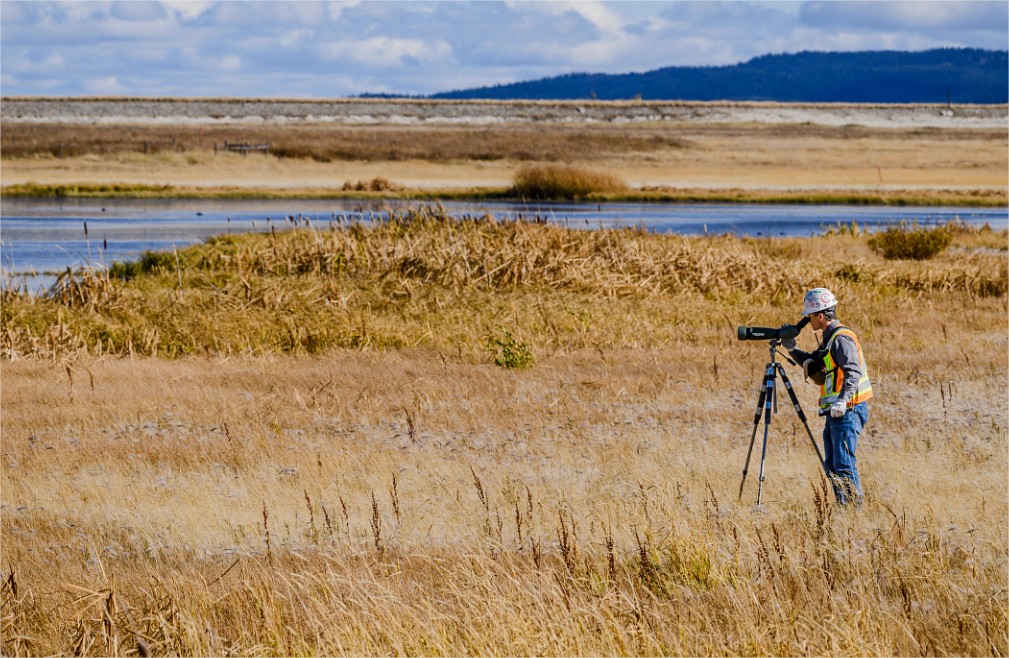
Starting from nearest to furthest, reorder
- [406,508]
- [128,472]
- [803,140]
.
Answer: [406,508]
[128,472]
[803,140]

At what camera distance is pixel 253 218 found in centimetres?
4766

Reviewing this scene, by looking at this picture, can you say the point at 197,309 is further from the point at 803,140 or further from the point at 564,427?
the point at 803,140

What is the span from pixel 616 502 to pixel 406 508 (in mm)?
1935

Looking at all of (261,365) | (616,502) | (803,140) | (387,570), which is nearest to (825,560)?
(616,502)

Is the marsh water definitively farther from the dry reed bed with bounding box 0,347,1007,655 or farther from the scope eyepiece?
the scope eyepiece

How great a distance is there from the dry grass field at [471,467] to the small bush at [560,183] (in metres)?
37.0

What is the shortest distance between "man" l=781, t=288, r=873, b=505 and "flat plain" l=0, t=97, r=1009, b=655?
35cm

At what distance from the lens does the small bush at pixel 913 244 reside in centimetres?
3077

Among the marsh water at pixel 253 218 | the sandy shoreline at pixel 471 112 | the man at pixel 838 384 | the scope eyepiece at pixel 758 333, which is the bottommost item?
the marsh water at pixel 253 218

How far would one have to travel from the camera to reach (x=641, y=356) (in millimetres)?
17406

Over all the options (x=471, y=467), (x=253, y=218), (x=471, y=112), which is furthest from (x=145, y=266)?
(x=471, y=112)

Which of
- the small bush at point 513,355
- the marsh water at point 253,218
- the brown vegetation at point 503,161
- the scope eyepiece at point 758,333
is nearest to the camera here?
the scope eyepiece at point 758,333

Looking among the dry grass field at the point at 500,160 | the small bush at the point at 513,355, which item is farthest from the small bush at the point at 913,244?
the dry grass field at the point at 500,160

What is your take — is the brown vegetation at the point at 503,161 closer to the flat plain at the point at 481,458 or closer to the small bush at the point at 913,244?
the small bush at the point at 913,244
